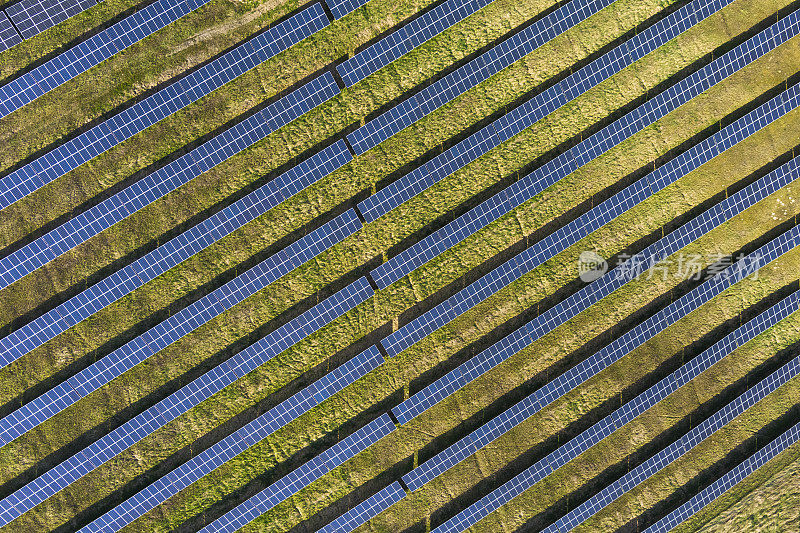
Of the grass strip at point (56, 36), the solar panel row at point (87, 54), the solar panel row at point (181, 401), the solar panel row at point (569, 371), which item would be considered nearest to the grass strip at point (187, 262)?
the solar panel row at point (181, 401)

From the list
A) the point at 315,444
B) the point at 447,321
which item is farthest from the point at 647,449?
the point at 315,444

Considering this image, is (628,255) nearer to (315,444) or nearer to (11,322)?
(315,444)

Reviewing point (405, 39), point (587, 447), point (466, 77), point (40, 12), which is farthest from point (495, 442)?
point (40, 12)

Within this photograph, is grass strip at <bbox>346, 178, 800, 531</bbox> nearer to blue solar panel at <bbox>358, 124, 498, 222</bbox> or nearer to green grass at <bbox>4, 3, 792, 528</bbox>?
green grass at <bbox>4, 3, 792, 528</bbox>

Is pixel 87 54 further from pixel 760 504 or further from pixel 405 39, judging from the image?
pixel 760 504

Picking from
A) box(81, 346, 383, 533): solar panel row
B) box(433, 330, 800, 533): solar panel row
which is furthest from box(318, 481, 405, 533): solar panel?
box(81, 346, 383, 533): solar panel row
